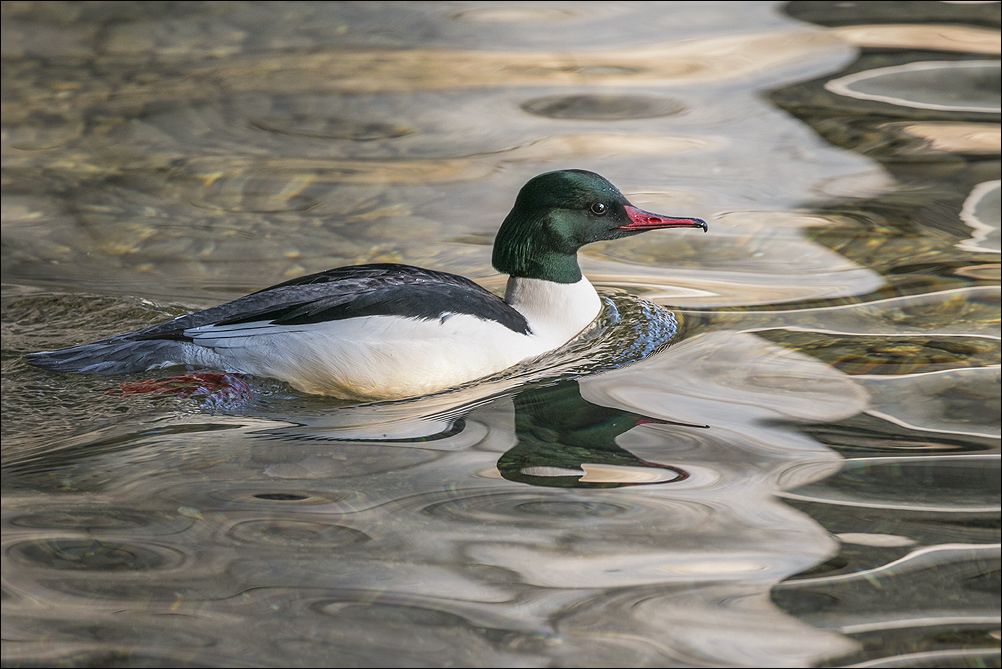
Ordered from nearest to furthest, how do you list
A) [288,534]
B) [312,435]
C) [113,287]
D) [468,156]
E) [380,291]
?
[288,534] < [312,435] < [380,291] < [113,287] < [468,156]

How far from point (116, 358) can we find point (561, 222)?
7.30 ft

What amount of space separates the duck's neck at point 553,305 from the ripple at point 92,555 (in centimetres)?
229

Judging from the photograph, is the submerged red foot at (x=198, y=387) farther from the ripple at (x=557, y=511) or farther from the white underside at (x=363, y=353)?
the ripple at (x=557, y=511)

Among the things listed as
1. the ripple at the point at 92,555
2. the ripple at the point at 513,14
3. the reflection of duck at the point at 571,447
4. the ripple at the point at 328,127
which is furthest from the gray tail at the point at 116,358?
the ripple at the point at 513,14

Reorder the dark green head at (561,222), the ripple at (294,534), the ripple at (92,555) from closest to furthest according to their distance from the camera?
the ripple at (92,555), the ripple at (294,534), the dark green head at (561,222)

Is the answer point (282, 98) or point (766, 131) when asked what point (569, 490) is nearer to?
point (766, 131)

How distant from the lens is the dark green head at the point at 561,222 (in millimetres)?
5535

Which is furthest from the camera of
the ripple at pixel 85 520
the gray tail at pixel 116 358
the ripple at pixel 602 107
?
the ripple at pixel 602 107

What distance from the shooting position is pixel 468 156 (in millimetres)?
8453

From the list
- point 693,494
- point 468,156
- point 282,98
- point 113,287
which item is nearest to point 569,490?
point 693,494

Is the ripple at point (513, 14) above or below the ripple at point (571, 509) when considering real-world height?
above

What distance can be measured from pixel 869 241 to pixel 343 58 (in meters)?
5.16

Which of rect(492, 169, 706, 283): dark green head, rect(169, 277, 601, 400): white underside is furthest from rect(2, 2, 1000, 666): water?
rect(492, 169, 706, 283): dark green head

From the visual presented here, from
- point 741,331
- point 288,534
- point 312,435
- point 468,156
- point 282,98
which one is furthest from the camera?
point 282,98
